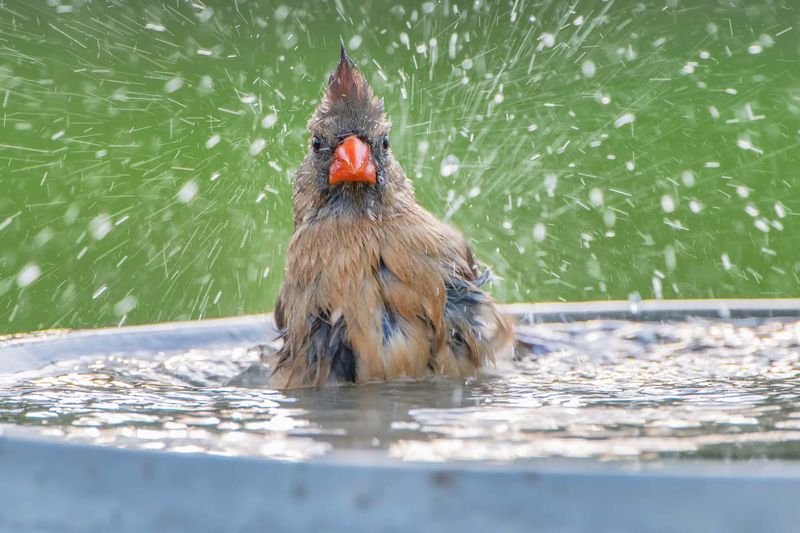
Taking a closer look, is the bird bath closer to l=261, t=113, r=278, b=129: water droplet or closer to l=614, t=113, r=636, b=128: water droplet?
l=261, t=113, r=278, b=129: water droplet

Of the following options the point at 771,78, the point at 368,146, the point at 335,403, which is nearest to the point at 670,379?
the point at 335,403

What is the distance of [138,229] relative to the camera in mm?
5652

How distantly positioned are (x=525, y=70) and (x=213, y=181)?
177 cm

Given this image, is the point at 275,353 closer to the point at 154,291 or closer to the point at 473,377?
the point at 473,377

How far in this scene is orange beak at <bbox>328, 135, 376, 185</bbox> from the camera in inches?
105

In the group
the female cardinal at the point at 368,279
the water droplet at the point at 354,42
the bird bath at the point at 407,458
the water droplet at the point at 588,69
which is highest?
the water droplet at the point at 354,42

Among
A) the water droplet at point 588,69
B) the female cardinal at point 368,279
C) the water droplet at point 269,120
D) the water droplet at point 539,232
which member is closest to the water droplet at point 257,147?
the water droplet at point 269,120

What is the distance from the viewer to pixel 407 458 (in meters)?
1.03

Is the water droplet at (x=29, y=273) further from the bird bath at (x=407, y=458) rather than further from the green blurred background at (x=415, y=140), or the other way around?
the bird bath at (x=407, y=458)

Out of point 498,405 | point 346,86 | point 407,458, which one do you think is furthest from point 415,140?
point 407,458

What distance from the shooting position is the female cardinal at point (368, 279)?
8.43ft

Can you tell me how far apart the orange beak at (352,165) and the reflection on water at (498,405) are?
0.54m

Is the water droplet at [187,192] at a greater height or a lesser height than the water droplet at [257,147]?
lesser

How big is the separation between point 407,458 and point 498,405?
70 cm
